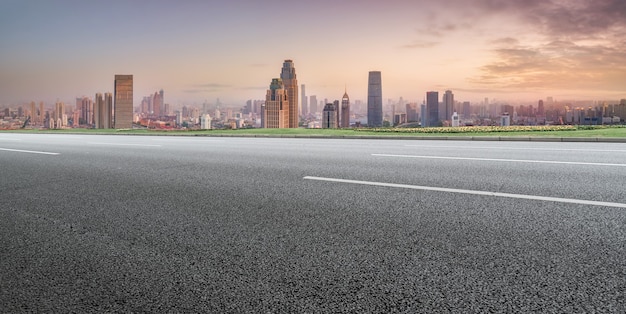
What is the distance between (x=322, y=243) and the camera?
360 cm

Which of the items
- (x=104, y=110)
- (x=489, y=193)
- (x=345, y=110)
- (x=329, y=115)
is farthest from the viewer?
(x=345, y=110)

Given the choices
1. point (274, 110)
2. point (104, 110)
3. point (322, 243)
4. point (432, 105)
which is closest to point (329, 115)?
point (274, 110)

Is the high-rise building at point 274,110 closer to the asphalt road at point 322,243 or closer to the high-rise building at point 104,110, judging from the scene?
→ the high-rise building at point 104,110

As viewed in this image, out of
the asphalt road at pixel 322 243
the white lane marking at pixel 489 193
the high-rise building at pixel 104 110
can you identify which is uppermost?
the high-rise building at pixel 104 110

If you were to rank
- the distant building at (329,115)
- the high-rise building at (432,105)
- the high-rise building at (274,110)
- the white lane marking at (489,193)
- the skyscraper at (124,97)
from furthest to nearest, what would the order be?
the distant building at (329,115) → the high-rise building at (274,110) → the high-rise building at (432,105) → the skyscraper at (124,97) → the white lane marking at (489,193)

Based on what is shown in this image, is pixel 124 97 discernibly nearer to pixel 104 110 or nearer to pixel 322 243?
pixel 104 110

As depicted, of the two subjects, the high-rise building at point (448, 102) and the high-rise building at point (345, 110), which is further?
the high-rise building at point (345, 110)

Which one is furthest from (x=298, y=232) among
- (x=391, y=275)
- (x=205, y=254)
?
(x=391, y=275)

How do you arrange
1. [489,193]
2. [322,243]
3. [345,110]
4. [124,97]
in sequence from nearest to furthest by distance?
[322,243] → [489,193] → [124,97] → [345,110]

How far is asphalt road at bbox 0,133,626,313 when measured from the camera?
2582mm

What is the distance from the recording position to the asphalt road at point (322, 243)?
2582mm

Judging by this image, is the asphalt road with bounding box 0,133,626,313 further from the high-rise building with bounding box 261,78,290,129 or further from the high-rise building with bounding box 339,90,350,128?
the high-rise building with bounding box 339,90,350,128

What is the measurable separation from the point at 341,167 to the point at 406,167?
119 centimetres

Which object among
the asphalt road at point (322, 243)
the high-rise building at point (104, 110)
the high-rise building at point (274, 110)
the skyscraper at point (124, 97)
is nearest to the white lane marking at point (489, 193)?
the asphalt road at point (322, 243)
